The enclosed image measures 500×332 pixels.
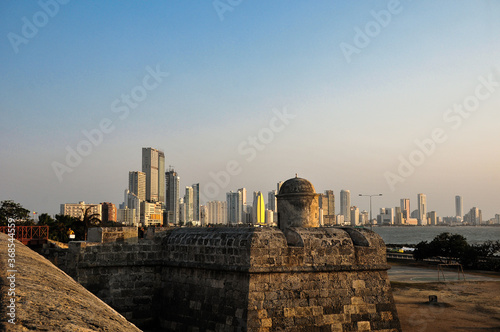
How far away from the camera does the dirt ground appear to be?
15.8m

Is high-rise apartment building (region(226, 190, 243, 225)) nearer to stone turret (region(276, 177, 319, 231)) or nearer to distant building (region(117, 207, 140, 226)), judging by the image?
distant building (region(117, 207, 140, 226))

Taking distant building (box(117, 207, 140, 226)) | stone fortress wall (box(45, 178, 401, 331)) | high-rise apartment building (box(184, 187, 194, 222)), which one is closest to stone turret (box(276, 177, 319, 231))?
stone fortress wall (box(45, 178, 401, 331))

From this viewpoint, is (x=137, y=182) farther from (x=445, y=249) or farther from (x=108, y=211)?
(x=445, y=249)

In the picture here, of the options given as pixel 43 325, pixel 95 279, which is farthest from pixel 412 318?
pixel 43 325

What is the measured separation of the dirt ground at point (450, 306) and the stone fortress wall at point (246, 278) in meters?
5.62

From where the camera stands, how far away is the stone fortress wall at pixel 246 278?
392 inches

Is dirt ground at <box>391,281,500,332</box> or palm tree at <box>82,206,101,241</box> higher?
palm tree at <box>82,206,101,241</box>

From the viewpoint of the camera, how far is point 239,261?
10195 millimetres

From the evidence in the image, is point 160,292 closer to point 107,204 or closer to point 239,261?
point 239,261

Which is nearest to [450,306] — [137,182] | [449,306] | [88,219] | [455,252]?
[449,306]

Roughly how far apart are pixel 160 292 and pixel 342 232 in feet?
18.2

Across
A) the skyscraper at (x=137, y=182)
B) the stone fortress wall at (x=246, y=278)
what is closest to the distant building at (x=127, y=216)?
the skyscraper at (x=137, y=182)

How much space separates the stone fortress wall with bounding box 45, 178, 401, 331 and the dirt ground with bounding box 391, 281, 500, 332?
562cm

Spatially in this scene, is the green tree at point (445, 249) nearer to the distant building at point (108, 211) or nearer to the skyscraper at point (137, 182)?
the distant building at point (108, 211)
